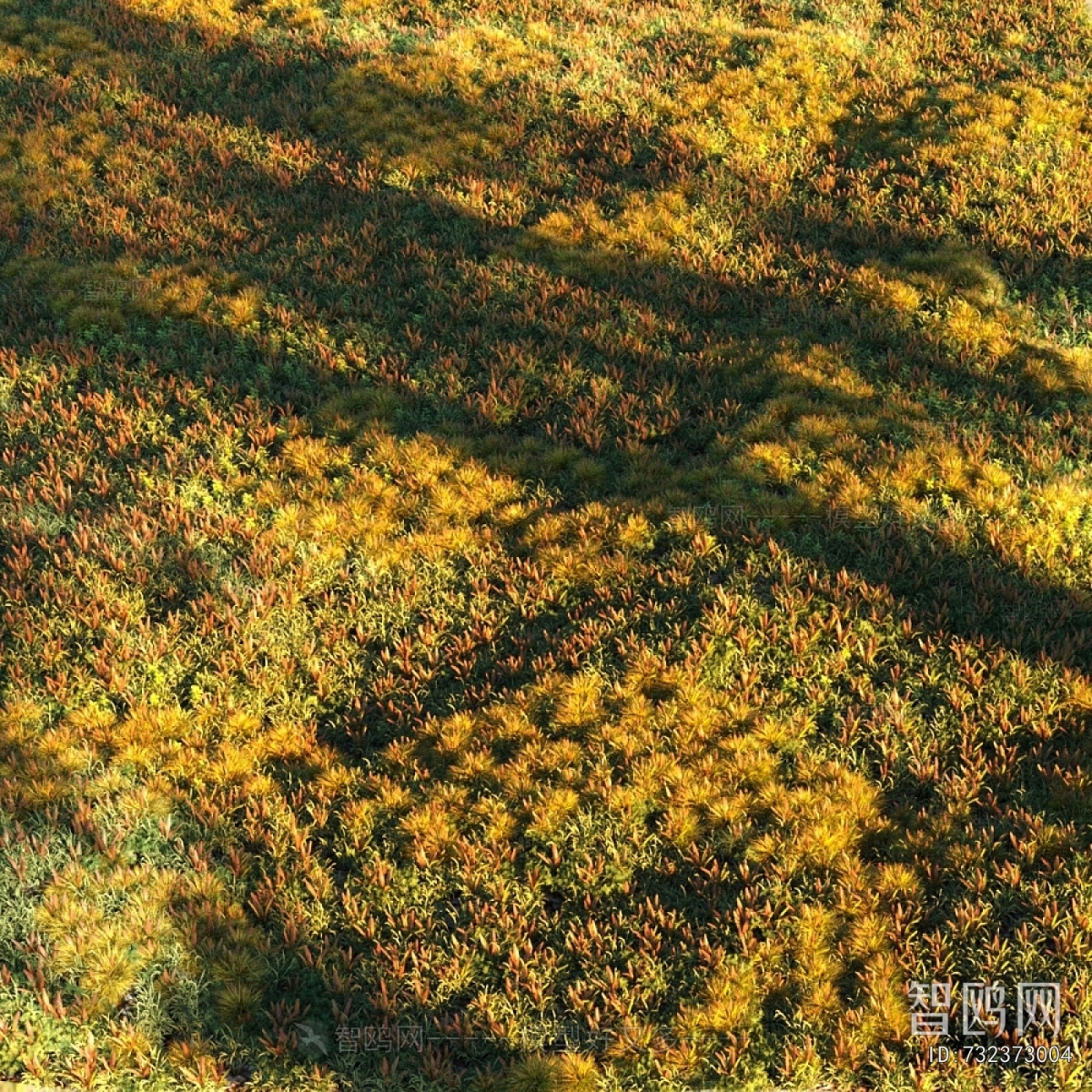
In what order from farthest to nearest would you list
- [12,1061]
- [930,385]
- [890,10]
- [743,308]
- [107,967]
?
[890,10] < [743,308] < [930,385] < [107,967] < [12,1061]

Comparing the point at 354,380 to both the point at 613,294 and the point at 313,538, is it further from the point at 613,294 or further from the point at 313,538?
the point at 613,294

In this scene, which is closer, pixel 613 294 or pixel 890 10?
pixel 613 294

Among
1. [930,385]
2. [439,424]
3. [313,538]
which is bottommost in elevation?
[313,538]

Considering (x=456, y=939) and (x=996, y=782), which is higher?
(x=996, y=782)

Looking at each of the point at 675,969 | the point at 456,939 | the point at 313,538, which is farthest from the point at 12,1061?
the point at 313,538

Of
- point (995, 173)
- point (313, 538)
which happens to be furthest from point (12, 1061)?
point (995, 173)

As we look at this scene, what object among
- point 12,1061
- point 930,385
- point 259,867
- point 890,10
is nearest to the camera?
point 12,1061
